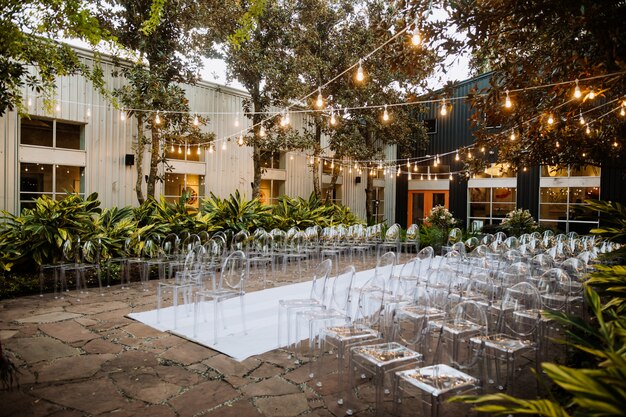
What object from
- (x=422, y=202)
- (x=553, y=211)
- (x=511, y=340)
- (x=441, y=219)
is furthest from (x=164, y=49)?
(x=553, y=211)

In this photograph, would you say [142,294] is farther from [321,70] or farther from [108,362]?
[321,70]

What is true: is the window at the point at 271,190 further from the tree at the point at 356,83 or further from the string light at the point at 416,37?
the string light at the point at 416,37

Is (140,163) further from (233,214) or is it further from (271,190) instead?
(271,190)

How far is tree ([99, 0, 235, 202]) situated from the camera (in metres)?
9.38

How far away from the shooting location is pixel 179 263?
709cm

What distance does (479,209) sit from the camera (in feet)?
58.1

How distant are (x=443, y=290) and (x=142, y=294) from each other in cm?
475

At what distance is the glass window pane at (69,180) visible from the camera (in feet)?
33.3

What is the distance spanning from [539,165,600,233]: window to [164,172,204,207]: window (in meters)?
11.8

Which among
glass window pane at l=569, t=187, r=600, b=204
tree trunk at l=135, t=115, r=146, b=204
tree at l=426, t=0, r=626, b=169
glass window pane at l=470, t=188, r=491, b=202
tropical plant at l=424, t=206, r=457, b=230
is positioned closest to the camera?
tree at l=426, t=0, r=626, b=169

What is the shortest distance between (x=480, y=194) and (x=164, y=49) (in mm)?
13288

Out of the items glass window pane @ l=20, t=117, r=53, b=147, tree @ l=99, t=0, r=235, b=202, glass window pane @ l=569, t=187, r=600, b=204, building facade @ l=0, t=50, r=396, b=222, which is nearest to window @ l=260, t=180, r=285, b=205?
building facade @ l=0, t=50, r=396, b=222

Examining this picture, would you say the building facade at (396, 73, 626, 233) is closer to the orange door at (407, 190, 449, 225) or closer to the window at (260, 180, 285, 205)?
the orange door at (407, 190, 449, 225)

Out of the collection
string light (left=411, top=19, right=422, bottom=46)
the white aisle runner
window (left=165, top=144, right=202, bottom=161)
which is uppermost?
string light (left=411, top=19, right=422, bottom=46)
